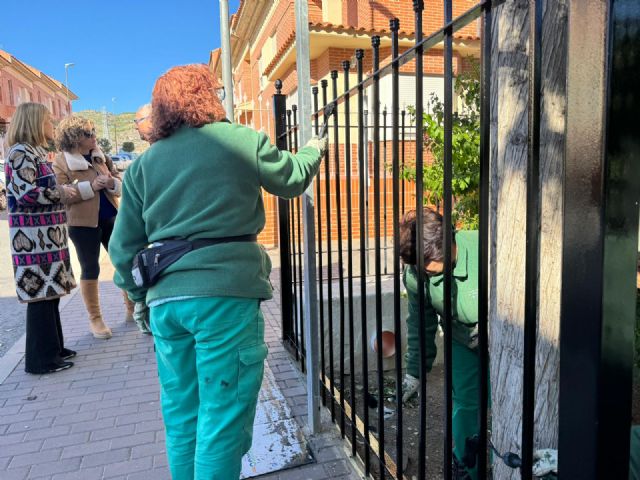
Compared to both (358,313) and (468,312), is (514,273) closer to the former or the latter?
(468,312)

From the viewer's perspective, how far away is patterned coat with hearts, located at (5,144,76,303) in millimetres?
3357

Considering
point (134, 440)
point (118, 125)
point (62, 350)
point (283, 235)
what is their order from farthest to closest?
point (118, 125) < point (62, 350) < point (283, 235) < point (134, 440)

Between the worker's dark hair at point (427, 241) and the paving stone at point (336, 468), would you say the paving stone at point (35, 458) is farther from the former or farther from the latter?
the worker's dark hair at point (427, 241)

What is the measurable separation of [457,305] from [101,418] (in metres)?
2.22

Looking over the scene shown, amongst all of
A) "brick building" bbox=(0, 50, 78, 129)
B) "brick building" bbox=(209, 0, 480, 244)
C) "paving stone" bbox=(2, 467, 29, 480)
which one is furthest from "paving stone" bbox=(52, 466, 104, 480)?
"brick building" bbox=(0, 50, 78, 129)

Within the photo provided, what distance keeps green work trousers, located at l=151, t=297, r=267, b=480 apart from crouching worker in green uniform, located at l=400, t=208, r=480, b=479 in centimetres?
77

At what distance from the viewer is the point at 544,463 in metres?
1.21

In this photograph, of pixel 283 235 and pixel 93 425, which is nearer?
pixel 93 425

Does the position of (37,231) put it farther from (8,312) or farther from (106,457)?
(8,312)

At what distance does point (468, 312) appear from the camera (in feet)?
7.77

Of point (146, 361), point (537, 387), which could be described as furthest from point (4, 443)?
point (537, 387)

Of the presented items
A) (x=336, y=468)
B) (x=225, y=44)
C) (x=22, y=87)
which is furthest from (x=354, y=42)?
(x=22, y=87)

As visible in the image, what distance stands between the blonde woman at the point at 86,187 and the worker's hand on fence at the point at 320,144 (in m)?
2.43

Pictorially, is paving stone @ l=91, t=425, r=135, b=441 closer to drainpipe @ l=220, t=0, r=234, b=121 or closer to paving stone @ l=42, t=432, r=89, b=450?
paving stone @ l=42, t=432, r=89, b=450
